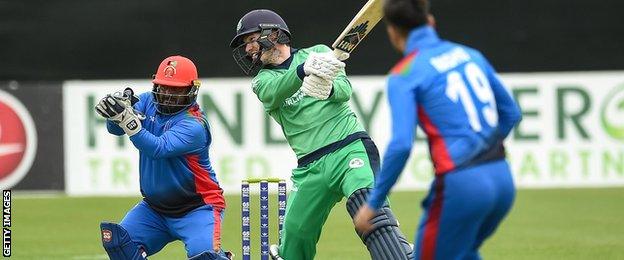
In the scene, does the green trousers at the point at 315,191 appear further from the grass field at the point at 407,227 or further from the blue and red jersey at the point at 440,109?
the grass field at the point at 407,227

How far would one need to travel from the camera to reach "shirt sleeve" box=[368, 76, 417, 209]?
5219 millimetres

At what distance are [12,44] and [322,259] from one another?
5.37m

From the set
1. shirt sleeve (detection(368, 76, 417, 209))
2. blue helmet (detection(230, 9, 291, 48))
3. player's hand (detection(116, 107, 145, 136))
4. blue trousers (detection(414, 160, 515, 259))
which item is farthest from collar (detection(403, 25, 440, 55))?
blue helmet (detection(230, 9, 291, 48))

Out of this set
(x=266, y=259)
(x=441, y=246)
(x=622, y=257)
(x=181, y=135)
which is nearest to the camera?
(x=441, y=246)

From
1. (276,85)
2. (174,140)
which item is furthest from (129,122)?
(276,85)

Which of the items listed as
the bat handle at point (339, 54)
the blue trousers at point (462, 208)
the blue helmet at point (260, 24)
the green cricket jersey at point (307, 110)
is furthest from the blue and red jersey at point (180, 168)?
the blue trousers at point (462, 208)

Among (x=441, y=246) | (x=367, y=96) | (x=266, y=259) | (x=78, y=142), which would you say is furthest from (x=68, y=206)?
(x=441, y=246)

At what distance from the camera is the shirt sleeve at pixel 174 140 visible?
6938 mm

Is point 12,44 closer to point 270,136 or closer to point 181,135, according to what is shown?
point 270,136

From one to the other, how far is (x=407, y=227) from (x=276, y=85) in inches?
184

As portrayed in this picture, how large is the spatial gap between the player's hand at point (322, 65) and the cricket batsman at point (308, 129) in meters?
0.04

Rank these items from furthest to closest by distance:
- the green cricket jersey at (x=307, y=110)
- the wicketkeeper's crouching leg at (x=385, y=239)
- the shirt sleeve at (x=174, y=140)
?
the green cricket jersey at (x=307, y=110) < the shirt sleeve at (x=174, y=140) < the wicketkeeper's crouching leg at (x=385, y=239)

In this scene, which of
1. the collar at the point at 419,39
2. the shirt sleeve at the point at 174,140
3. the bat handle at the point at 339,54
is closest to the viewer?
the collar at the point at 419,39

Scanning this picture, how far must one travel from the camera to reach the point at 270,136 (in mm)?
13742
